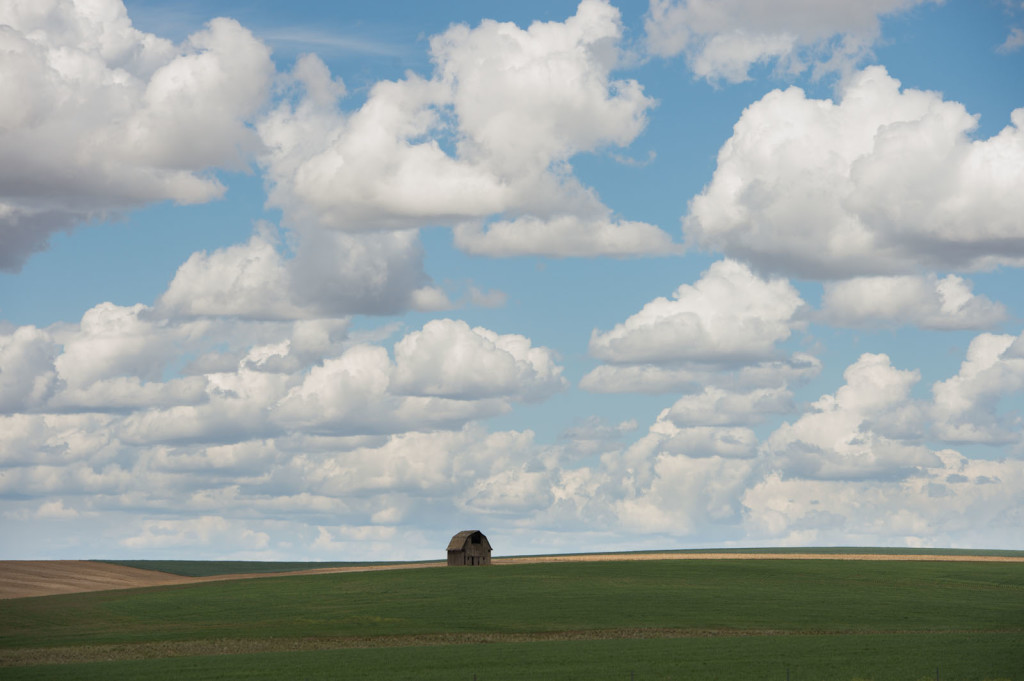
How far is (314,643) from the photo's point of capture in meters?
69.2

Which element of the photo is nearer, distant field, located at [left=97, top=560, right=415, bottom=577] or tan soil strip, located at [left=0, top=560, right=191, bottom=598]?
tan soil strip, located at [left=0, top=560, right=191, bottom=598]

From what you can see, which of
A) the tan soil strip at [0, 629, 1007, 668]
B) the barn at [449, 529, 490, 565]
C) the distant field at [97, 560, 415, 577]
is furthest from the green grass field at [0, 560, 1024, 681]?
the distant field at [97, 560, 415, 577]

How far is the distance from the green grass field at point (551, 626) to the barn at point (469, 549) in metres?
11.0

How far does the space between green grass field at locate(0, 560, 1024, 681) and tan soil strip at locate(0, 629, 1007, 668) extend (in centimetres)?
19

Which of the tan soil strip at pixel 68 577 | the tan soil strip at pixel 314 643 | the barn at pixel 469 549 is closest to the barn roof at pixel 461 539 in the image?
the barn at pixel 469 549

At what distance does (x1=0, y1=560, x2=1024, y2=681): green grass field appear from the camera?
2244 inches

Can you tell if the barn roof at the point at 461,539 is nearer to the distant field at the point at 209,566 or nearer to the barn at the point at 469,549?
the barn at the point at 469,549

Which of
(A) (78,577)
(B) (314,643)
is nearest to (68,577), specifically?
(A) (78,577)

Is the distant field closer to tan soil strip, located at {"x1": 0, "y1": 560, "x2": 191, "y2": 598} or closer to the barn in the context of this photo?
tan soil strip, located at {"x1": 0, "y1": 560, "x2": 191, "y2": 598}

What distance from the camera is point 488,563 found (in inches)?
4921

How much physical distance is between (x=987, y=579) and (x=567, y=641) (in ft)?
173

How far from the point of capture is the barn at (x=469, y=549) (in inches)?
4860

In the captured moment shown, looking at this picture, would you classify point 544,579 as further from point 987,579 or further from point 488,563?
point 987,579

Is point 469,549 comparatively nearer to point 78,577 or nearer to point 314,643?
point 78,577
